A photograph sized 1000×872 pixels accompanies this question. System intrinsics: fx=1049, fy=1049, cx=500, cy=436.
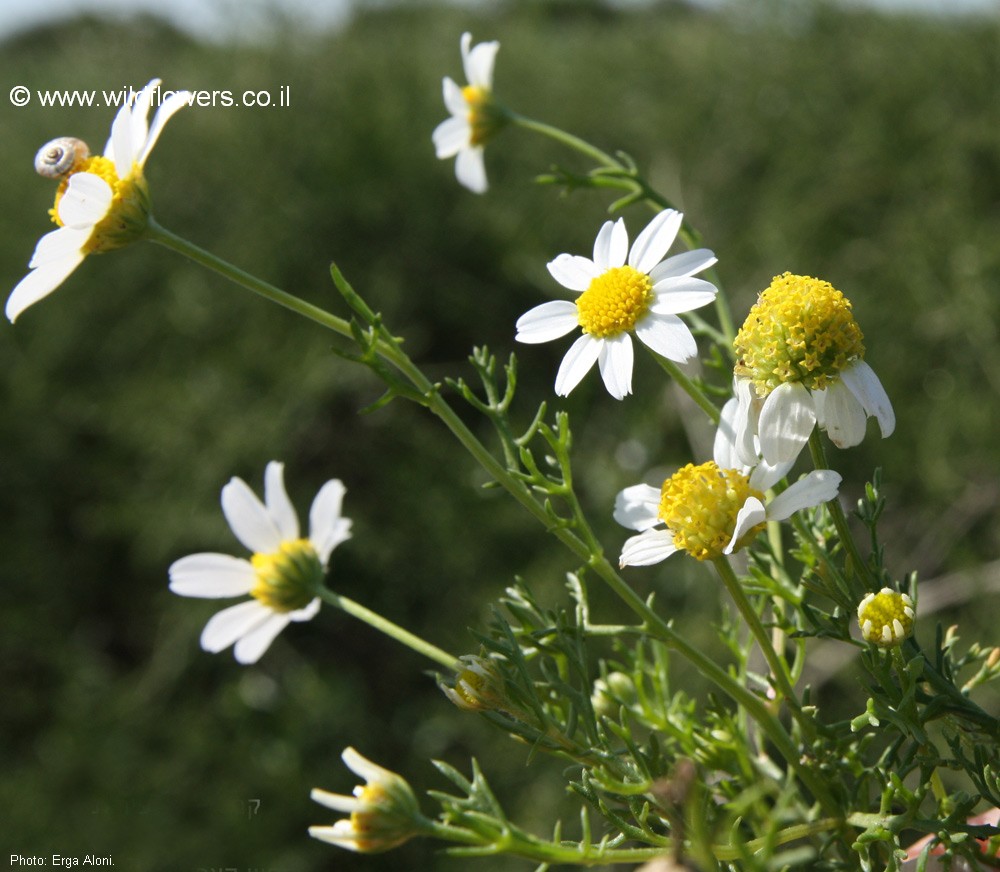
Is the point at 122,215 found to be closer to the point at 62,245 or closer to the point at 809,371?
the point at 62,245

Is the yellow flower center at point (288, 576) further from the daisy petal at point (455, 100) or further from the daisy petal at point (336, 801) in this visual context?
the daisy petal at point (455, 100)

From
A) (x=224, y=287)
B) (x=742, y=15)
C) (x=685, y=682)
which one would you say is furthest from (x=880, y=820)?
(x=742, y=15)

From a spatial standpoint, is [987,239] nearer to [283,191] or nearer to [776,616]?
[283,191]

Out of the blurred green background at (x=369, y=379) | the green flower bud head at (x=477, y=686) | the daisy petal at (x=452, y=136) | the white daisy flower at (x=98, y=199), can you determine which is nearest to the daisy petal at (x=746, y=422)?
the green flower bud head at (x=477, y=686)

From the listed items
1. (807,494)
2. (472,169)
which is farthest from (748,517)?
(472,169)

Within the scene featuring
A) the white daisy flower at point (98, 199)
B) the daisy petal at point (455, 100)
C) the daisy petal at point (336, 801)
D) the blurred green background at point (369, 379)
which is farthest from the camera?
the blurred green background at point (369, 379)

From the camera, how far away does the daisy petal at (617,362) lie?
0.40 m

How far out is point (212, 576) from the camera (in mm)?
469

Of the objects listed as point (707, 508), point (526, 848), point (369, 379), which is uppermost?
point (369, 379)

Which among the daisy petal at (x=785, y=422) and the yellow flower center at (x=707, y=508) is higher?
the daisy petal at (x=785, y=422)

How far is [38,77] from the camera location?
2154mm

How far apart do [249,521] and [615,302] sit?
20 centimetres

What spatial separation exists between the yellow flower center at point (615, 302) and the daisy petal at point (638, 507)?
2.6 inches

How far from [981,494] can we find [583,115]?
3.62 ft
